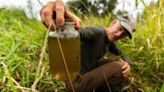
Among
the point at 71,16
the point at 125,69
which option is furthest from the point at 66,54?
the point at 125,69

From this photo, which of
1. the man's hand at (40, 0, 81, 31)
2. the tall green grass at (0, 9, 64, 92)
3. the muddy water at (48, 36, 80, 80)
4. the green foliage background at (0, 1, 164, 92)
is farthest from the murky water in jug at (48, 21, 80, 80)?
the green foliage background at (0, 1, 164, 92)

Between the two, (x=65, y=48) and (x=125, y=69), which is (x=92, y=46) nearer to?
(x=125, y=69)

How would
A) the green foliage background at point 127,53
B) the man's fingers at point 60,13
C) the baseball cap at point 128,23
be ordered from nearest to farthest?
the man's fingers at point 60,13, the green foliage background at point 127,53, the baseball cap at point 128,23

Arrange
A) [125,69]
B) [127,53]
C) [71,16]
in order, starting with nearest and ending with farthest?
1. [71,16]
2. [125,69]
3. [127,53]

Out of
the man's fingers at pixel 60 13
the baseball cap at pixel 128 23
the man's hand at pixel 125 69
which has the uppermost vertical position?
the man's fingers at pixel 60 13

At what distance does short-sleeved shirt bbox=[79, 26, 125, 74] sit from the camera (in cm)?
332

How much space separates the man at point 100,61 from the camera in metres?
3.26

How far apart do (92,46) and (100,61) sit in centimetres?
17

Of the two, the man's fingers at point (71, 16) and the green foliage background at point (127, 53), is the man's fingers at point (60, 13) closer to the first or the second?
the man's fingers at point (71, 16)

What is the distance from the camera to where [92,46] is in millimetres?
3443

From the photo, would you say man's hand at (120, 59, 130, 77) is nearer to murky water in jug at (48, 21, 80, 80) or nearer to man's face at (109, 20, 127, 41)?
man's face at (109, 20, 127, 41)

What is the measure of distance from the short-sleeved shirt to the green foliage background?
0.28 meters

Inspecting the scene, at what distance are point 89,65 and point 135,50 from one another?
59 cm

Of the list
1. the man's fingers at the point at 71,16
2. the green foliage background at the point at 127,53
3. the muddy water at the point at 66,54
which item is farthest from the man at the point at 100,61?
the man's fingers at the point at 71,16
